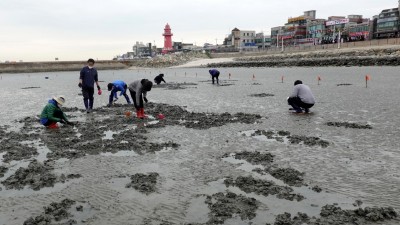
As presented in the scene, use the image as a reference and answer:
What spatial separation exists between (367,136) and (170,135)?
5.62m

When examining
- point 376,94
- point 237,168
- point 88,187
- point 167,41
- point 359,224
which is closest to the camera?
point 359,224

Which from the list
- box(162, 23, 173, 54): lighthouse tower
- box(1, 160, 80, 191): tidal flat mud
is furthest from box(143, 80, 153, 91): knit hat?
box(162, 23, 173, 54): lighthouse tower

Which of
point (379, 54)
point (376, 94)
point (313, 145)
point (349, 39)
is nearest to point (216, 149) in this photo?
point (313, 145)

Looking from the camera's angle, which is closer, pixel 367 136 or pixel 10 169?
pixel 10 169

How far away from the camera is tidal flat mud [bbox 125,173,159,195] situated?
6120 millimetres

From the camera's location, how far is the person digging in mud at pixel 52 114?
11.3m

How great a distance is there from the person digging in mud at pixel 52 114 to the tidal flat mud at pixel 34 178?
14.0 feet

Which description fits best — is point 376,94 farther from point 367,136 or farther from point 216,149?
point 216,149

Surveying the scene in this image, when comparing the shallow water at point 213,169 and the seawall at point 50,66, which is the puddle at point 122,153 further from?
the seawall at point 50,66

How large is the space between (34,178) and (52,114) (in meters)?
5.11

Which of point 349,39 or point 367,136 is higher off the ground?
point 349,39

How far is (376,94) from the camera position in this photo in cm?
1888

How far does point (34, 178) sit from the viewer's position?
22.1ft

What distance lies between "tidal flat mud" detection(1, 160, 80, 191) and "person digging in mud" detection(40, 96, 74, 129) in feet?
14.0
